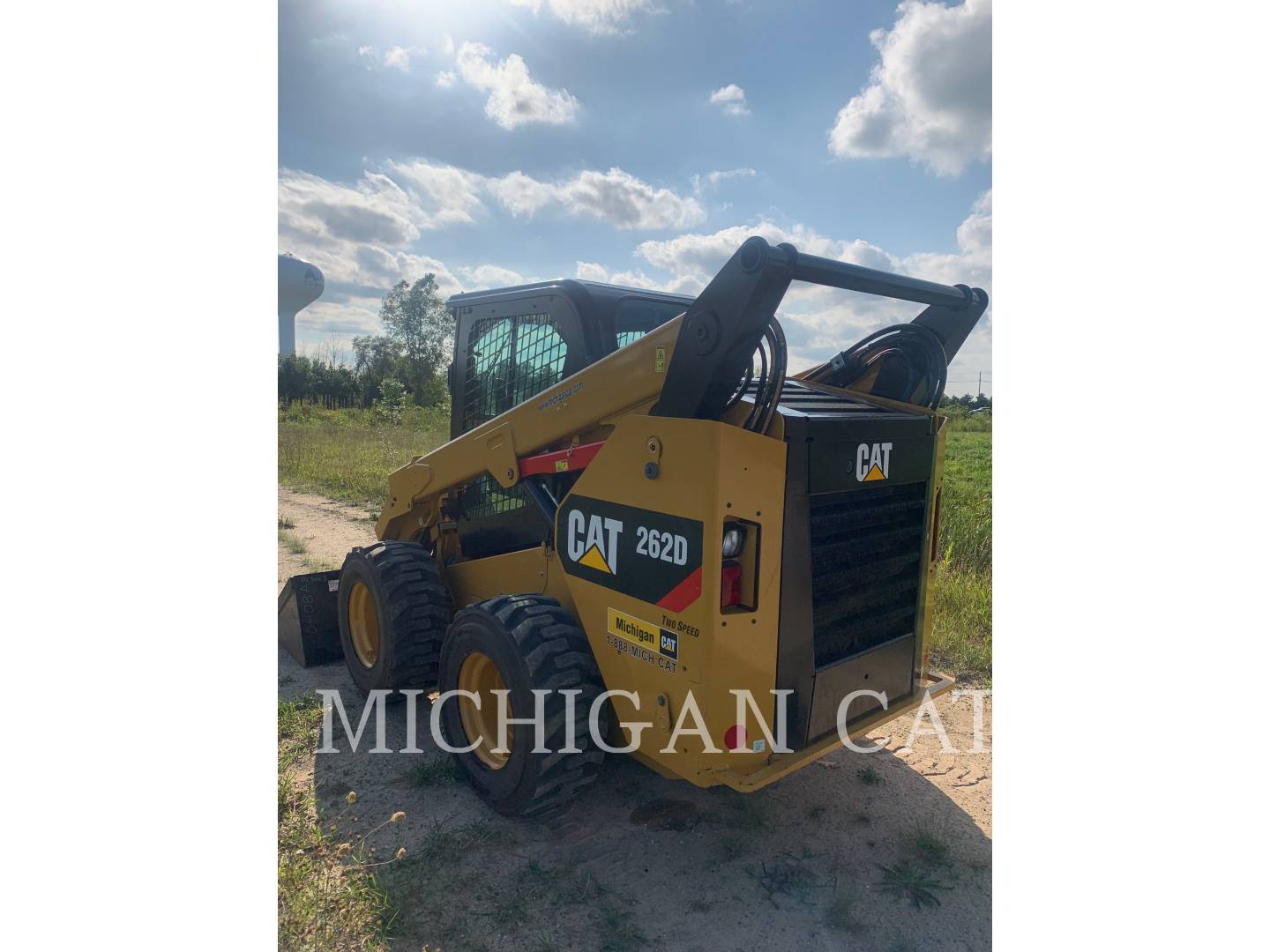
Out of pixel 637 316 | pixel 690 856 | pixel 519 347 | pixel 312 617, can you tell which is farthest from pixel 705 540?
pixel 312 617

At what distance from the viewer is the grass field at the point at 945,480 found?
470cm

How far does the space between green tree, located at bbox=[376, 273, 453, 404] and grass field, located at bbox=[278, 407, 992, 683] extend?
0.37 m

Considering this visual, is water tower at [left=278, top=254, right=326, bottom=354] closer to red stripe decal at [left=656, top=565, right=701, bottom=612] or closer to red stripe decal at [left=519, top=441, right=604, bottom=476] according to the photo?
red stripe decal at [left=519, top=441, right=604, bottom=476]

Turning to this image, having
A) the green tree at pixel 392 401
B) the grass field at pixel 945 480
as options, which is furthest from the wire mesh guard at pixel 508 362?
the green tree at pixel 392 401

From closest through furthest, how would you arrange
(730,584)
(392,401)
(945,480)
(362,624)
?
(730,584), (362,624), (945,480), (392,401)

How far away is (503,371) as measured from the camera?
150 inches

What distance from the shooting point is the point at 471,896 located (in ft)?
8.18

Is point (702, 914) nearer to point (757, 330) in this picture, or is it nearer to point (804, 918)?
point (804, 918)

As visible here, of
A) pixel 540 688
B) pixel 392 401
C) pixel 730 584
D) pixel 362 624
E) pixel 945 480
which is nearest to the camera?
pixel 730 584

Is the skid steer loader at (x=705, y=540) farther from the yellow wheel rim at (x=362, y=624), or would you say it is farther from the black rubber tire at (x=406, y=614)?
the yellow wheel rim at (x=362, y=624)

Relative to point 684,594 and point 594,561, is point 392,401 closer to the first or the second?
point 594,561

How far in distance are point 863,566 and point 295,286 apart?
2861 millimetres

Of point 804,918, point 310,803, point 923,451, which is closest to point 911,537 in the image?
point 923,451

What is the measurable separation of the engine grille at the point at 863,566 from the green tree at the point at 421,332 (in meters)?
2.45
